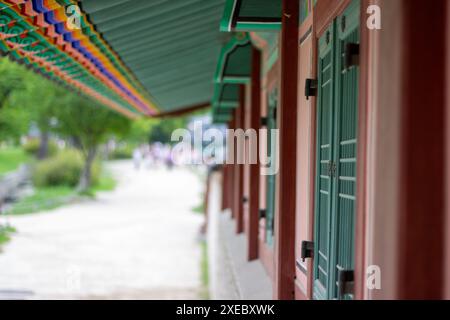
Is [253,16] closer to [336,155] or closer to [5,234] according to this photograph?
[336,155]

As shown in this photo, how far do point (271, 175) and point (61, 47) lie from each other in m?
2.48

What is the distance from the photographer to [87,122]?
19.5 metres

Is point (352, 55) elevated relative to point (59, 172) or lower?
elevated

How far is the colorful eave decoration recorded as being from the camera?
3602 mm

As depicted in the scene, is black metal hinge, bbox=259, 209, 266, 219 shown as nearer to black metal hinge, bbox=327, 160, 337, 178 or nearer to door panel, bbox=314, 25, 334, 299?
door panel, bbox=314, 25, 334, 299

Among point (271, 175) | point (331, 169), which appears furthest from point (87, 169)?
point (331, 169)

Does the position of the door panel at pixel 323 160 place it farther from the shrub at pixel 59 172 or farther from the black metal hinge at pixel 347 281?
the shrub at pixel 59 172

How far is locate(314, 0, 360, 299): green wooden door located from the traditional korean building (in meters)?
0.01

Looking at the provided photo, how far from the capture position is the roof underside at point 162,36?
4.28 meters

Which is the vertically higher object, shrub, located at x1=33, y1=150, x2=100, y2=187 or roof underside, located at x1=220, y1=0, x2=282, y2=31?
roof underside, located at x1=220, y1=0, x2=282, y2=31

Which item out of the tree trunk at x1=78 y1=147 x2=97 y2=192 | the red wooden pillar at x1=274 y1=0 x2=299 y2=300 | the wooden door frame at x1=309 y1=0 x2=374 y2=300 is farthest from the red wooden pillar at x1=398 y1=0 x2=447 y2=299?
the tree trunk at x1=78 y1=147 x2=97 y2=192

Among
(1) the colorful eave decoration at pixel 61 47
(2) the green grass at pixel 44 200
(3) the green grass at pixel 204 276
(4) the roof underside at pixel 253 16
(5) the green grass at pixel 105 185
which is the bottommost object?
(3) the green grass at pixel 204 276

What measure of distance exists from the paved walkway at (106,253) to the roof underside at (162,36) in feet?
9.64

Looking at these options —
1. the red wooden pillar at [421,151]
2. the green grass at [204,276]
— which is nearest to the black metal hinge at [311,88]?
the red wooden pillar at [421,151]
